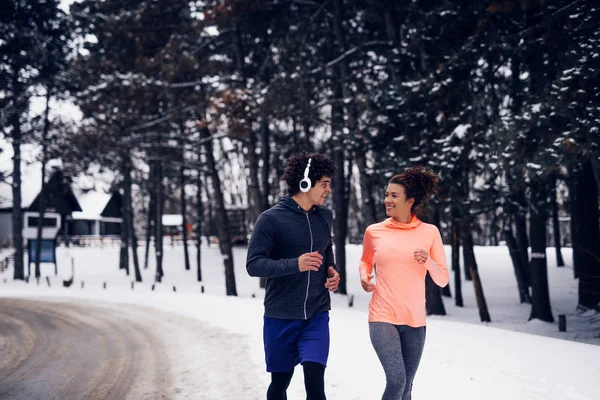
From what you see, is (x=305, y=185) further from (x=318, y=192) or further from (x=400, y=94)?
(x=400, y=94)

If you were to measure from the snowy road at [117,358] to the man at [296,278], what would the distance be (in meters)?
2.66

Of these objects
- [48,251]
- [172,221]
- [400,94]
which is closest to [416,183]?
[400,94]

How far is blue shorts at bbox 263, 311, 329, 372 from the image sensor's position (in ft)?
12.1

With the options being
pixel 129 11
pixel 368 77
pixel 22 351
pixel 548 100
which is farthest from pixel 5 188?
pixel 548 100

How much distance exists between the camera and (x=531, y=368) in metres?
6.68

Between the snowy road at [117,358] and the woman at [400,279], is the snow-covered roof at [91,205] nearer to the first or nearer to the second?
Result: the snowy road at [117,358]

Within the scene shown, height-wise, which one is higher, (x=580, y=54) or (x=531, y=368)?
(x=580, y=54)

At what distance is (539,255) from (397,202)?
13.9 meters

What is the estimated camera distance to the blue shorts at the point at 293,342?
145 inches

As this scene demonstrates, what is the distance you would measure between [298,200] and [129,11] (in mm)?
18206

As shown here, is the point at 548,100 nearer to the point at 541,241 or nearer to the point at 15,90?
the point at 541,241

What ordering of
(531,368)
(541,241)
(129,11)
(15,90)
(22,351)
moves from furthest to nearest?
(15,90), (129,11), (541,241), (22,351), (531,368)

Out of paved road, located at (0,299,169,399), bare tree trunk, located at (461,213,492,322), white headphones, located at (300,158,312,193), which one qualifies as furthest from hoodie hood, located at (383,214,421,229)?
bare tree trunk, located at (461,213,492,322)

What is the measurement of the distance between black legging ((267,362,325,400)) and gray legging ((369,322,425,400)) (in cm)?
45
